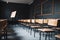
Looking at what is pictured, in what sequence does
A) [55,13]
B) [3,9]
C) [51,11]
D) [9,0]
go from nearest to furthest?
[55,13], [51,11], [9,0], [3,9]

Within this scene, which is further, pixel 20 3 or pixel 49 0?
pixel 20 3

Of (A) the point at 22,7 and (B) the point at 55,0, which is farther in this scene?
(A) the point at 22,7

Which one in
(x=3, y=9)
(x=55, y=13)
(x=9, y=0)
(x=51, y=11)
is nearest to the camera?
(x=55, y=13)

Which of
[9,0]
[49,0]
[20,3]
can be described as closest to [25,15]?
[20,3]

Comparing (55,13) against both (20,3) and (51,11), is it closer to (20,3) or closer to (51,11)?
(51,11)

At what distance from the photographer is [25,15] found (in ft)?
47.2

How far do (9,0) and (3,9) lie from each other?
1616 mm

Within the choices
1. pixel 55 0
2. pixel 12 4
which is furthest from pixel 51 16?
pixel 12 4

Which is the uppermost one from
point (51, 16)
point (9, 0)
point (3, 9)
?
point (9, 0)

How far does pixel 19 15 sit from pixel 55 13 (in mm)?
8614

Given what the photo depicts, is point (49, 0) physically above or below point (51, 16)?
above

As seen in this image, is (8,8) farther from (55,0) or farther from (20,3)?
(55,0)

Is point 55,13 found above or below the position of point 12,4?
below

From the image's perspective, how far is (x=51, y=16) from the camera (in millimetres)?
6469
